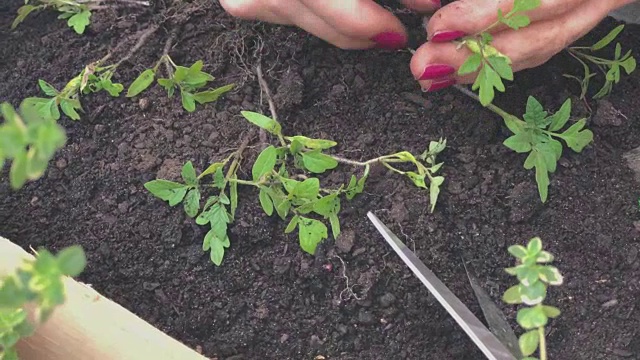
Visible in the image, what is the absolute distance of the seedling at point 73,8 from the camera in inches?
53.2

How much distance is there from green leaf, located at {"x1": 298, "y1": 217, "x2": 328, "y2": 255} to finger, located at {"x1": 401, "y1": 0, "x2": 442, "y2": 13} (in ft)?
Answer: 1.31

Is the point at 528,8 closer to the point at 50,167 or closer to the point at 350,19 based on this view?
the point at 350,19

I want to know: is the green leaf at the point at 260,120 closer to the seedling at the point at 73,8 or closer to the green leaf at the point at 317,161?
the green leaf at the point at 317,161

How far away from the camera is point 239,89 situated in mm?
1299

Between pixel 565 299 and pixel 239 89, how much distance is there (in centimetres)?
66

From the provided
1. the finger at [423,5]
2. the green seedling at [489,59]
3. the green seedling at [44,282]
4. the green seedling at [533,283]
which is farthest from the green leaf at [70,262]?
the finger at [423,5]

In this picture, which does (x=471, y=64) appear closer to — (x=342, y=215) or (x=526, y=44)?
(x=526, y=44)

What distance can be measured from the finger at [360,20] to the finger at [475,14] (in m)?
0.10

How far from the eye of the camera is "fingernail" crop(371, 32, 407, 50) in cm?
118

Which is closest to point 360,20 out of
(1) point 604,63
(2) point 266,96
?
(2) point 266,96

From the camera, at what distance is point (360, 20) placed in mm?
1106

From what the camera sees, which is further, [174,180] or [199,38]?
[199,38]

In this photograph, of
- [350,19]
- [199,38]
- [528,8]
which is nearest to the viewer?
[528,8]

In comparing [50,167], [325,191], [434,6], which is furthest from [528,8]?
[50,167]
